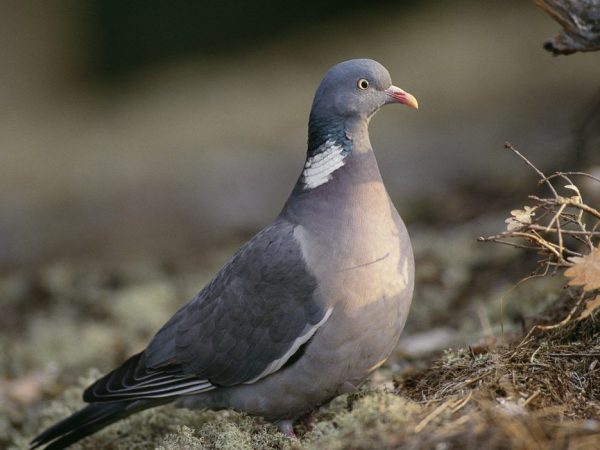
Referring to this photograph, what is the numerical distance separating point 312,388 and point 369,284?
20.7 inches

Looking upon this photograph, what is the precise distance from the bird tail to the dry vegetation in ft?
0.52

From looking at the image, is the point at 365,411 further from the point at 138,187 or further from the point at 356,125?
the point at 138,187

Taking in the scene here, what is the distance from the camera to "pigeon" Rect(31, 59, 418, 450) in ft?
11.8

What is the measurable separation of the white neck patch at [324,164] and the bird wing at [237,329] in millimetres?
224

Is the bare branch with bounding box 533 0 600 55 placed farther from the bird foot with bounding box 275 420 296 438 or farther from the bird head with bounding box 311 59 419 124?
the bird foot with bounding box 275 420 296 438

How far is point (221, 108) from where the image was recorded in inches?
534

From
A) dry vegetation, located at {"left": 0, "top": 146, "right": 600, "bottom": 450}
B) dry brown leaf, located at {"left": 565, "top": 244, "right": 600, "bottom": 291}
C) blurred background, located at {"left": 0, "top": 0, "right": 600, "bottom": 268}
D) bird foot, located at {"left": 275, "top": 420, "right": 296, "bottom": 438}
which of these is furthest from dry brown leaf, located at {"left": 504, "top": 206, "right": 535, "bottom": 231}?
blurred background, located at {"left": 0, "top": 0, "right": 600, "bottom": 268}

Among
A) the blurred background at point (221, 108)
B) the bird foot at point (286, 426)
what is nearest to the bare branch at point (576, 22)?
the bird foot at point (286, 426)

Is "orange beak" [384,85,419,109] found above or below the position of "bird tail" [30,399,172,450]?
above

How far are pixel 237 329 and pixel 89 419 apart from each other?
90 cm

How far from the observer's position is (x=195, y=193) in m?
10.3

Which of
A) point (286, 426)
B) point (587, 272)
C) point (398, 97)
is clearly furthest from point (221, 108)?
point (587, 272)

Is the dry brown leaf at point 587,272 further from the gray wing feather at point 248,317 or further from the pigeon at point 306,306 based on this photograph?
the gray wing feather at point 248,317

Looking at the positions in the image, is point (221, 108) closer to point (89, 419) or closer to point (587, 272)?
point (89, 419)
